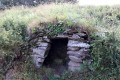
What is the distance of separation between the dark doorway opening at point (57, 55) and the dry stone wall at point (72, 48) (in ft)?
2.41

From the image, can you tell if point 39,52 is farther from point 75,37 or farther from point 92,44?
point 92,44

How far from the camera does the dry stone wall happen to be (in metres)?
4.91

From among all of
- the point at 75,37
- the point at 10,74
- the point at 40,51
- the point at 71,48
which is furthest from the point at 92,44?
the point at 10,74

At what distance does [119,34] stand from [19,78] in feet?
13.7

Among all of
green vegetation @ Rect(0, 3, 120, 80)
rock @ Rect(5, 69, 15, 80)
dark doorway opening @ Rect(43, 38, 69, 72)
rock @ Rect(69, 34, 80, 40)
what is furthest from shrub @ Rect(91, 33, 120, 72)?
rock @ Rect(5, 69, 15, 80)

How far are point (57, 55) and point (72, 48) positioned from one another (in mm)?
1477

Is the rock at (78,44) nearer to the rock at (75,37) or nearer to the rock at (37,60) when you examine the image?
the rock at (75,37)

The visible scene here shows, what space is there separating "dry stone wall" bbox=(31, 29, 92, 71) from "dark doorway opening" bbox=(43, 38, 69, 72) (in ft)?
2.41

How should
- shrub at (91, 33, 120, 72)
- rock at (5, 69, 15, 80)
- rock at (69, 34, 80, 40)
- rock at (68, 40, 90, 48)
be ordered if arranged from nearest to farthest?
shrub at (91, 33, 120, 72)
rock at (5, 69, 15, 80)
rock at (68, 40, 90, 48)
rock at (69, 34, 80, 40)

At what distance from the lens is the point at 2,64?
4883mm

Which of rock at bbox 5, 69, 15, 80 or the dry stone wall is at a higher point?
the dry stone wall

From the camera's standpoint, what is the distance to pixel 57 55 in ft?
20.7

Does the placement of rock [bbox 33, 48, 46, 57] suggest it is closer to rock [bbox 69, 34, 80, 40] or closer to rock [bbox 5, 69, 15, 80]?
rock [bbox 5, 69, 15, 80]

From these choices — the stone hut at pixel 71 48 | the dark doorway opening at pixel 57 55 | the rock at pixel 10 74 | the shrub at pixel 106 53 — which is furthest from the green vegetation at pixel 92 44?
the dark doorway opening at pixel 57 55
